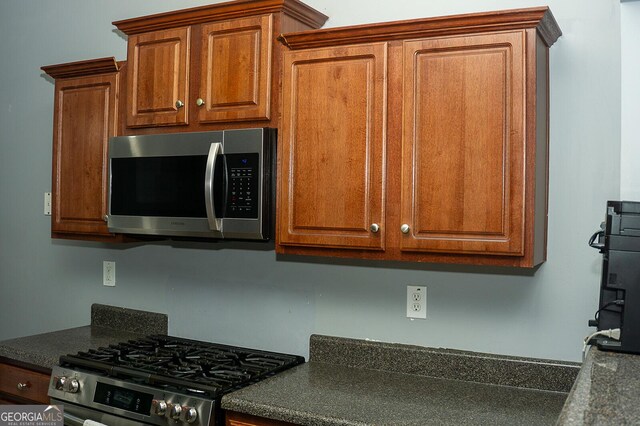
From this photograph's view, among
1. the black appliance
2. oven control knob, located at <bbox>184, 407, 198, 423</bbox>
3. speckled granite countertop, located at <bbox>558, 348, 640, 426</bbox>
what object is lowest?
oven control knob, located at <bbox>184, 407, 198, 423</bbox>

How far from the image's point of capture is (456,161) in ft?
6.71

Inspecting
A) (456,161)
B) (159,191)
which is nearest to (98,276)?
(159,191)

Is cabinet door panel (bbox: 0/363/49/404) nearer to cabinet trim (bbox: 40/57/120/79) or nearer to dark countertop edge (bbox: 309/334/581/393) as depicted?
dark countertop edge (bbox: 309/334/581/393)

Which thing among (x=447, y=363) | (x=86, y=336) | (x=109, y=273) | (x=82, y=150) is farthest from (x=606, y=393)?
(x=109, y=273)

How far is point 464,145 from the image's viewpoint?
2033mm

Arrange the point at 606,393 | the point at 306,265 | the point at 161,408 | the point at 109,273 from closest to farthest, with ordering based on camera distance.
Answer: the point at 606,393
the point at 161,408
the point at 306,265
the point at 109,273

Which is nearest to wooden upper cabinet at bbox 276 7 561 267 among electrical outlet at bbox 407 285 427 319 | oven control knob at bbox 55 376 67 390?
electrical outlet at bbox 407 285 427 319

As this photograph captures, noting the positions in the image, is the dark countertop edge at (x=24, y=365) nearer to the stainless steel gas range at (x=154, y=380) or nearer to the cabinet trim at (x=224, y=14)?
the stainless steel gas range at (x=154, y=380)

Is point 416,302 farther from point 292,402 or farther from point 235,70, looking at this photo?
point 235,70

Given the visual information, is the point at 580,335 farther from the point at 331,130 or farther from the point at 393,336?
the point at 331,130

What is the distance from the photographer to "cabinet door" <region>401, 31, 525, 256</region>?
6.48 feet

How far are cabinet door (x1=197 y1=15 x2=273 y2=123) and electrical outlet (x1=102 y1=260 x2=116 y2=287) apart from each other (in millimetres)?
1129

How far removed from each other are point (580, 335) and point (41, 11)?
2.99 metres

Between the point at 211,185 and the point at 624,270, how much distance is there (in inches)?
53.0
